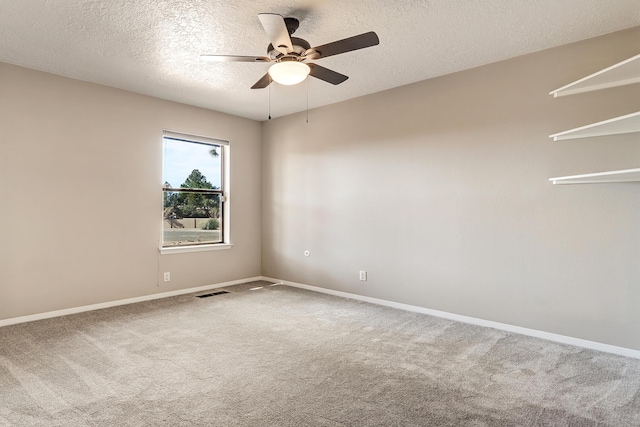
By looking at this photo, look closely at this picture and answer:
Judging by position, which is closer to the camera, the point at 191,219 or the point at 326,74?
the point at 326,74

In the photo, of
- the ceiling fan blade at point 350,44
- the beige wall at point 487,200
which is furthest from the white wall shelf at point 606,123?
the ceiling fan blade at point 350,44

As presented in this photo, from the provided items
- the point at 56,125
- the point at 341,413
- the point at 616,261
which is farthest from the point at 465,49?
the point at 56,125

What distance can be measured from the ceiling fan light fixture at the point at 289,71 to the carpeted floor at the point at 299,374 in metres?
2.13

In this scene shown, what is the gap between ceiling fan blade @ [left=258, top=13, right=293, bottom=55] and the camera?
2.11 metres

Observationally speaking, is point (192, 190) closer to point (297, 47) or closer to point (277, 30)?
point (297, 47)

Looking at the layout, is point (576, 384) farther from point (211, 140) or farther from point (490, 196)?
point (211, 140)

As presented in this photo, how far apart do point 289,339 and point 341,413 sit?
3.94ft

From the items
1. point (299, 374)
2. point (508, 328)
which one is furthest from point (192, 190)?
point (508, 328)

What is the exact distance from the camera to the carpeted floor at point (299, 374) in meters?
1.96

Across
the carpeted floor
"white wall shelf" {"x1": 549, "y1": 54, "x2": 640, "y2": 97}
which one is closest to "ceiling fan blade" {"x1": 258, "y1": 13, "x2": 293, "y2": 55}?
"white wall shelf" {"x1": 549, "y1": 54, "x2": 640, "y2": 97}

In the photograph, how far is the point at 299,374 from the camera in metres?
2.45

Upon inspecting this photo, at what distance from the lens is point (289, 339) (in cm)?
312

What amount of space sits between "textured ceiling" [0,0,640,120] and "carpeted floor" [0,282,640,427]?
2.56 metres

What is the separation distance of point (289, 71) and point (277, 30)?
34 cm
